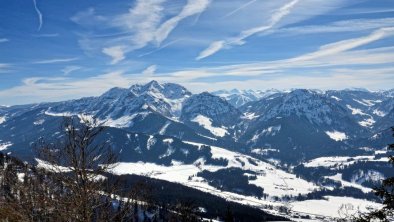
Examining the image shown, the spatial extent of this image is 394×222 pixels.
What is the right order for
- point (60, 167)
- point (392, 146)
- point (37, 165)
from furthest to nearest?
point (37, 165), point (392, 146), point (60, 167)

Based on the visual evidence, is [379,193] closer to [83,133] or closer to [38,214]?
[83,133]

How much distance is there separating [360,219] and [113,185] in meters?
12.9

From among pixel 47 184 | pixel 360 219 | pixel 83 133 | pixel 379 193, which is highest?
pixel 83 133

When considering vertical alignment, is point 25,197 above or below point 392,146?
below

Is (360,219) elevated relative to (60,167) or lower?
lower

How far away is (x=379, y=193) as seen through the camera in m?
22.1

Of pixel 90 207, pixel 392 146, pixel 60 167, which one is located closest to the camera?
pixel 90 207

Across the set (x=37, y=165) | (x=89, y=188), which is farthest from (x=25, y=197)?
(x=89, y=188)

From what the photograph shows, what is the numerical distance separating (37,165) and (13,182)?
7.08 feet

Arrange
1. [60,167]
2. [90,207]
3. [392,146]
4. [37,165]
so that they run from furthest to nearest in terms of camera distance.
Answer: [37,165]
[392,146]
[60,167]
[90,207]

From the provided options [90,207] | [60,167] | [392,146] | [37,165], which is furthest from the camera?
[37,165]

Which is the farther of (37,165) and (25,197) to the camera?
(37,165)

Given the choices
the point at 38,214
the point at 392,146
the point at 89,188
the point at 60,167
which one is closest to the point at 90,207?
the point at 89,188

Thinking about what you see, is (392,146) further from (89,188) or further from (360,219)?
(89,188)
